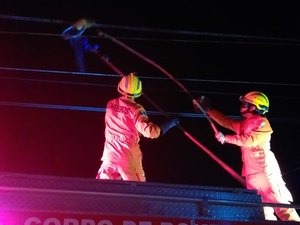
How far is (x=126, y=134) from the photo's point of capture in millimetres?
7441

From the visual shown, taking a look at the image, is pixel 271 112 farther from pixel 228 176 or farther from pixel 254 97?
pixel 254 97

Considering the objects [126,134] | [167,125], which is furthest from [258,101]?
[126,134]

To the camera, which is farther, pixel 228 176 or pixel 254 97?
pixel 228 176

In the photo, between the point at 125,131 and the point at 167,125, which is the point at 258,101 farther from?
the point at 125,131

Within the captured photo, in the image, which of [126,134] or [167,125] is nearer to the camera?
[126,134]

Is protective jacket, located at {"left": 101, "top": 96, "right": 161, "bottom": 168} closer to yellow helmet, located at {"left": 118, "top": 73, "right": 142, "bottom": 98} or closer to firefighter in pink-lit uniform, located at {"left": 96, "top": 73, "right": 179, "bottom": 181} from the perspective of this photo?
firefighter in pink-lit uniform, located at {"left": 96, "top": 73, "right": 179, "bottom": 181}

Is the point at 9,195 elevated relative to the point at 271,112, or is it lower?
lower

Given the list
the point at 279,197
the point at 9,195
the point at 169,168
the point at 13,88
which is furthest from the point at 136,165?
the point at 169,168

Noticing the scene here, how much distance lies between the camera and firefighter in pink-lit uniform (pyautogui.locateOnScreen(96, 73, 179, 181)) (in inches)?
285

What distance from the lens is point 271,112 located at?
1591 centimetres

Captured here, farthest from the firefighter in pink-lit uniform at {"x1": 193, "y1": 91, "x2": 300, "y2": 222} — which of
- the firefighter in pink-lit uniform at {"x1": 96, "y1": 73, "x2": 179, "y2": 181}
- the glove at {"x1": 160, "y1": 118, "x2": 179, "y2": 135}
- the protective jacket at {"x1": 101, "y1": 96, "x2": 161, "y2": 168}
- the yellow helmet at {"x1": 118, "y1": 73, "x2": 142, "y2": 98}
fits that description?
the yellow helmet at {"x1": 118, "y1": 73, "x2": 142, "y2": 98}

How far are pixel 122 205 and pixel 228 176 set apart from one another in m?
12.3

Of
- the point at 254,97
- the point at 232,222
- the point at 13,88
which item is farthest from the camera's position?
the point at 13,88

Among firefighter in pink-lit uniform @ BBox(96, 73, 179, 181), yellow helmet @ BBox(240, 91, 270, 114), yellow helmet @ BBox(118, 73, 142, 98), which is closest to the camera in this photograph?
firefighter in pink-lit uniform @ BBox(96, 73, 179, 181)
